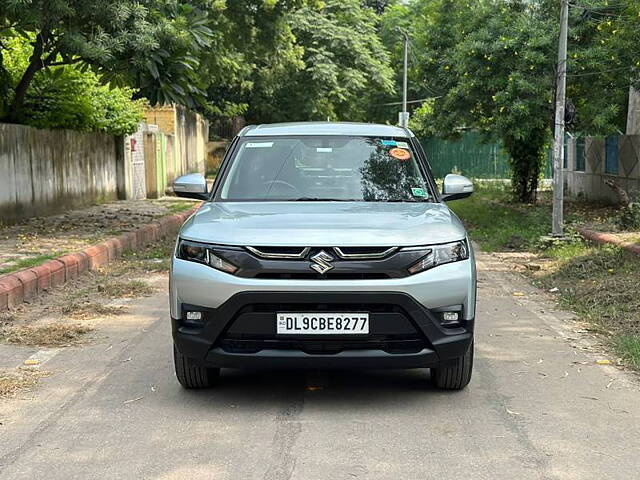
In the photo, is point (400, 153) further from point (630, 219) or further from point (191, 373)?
point (630, 219)

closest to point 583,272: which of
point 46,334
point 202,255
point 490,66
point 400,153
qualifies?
point 400,153

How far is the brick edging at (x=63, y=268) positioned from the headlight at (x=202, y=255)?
12.0ft

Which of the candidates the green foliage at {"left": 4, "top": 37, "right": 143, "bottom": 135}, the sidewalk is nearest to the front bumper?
the sidewalk

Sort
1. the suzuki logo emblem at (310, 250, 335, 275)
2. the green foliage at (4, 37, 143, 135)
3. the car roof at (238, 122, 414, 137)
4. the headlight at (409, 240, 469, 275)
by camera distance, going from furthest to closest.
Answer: the green foliage at (4, 37, 143, 135), the car roof at (238, 122, 414, 137), the headlight at (409, 240, 469, 275), the suzuki logo emblem at (310, 250, 335, 275)

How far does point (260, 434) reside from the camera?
4688 mm

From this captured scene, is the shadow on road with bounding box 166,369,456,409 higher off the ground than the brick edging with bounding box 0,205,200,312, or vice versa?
the brick edging with bounding box 0,205,200,312

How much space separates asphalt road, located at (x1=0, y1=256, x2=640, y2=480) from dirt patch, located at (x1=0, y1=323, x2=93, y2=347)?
30cm

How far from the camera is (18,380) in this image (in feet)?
19.1

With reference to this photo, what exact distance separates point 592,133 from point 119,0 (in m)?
8.63

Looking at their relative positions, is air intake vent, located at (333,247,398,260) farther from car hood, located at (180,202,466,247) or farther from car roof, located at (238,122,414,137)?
car roof, located at (238,122,414,137)

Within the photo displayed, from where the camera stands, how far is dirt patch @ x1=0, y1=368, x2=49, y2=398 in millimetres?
5562

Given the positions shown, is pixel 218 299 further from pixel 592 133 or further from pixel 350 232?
pixel 592 133

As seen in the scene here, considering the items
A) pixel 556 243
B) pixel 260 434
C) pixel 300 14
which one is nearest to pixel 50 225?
pixel 556 243

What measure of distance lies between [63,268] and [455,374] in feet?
19.1
